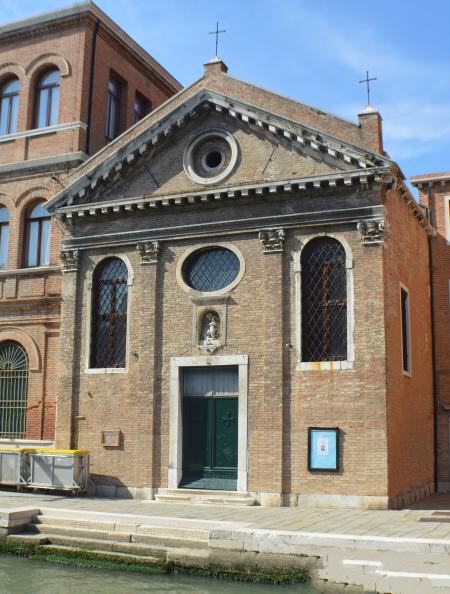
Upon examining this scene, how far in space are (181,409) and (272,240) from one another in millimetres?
4462

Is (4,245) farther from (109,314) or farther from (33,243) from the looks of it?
(109,314)

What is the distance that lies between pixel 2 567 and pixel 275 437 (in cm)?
624

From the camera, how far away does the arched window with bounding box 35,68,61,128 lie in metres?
21.9

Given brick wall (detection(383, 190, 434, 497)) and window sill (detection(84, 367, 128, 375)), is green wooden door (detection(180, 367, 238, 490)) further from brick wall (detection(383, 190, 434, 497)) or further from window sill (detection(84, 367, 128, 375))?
brick wall (detection(383, 190, 434, 497))

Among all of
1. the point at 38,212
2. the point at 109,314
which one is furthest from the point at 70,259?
the point at 38,212

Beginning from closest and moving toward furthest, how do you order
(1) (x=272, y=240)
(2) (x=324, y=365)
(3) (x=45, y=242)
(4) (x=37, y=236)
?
1. (2) (x=324, y=365)
2. (1) (x=272, y=240)
3. (3) (x=45, y=242)
4. (4) (x=37, y=236)

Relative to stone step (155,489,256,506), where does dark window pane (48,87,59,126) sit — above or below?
above

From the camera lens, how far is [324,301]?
54.3 feet

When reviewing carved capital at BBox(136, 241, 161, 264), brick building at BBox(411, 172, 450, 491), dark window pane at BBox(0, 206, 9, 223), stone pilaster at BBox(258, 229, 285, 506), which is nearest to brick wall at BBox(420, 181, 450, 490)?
brick building at BBox(411, 172, 450, 491)

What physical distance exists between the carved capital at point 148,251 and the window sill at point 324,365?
4.52 m

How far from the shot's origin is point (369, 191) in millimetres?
16281

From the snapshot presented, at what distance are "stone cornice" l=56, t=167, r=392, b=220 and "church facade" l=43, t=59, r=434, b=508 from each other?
44 millimetres

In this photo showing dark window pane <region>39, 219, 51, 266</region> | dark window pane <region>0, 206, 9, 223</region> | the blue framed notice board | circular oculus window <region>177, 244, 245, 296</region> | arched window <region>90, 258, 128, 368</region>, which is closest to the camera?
the blue framed notice board

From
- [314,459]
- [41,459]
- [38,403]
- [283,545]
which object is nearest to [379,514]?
[314,459]
